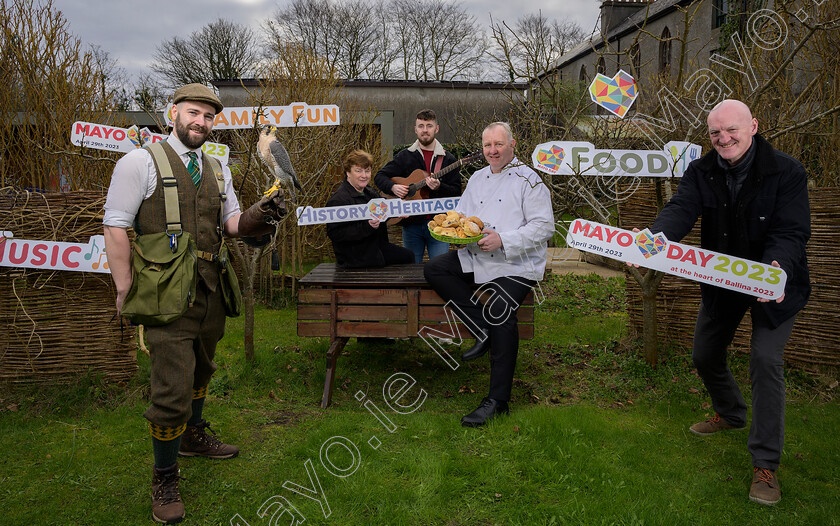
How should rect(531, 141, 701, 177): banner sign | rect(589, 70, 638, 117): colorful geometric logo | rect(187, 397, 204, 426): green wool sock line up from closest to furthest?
rect(187, 397, 204, 426): green wool sock, rect(589, 70, 638, 117): colorful geometric logo, rect(531, 141, 701, 177): banner sign

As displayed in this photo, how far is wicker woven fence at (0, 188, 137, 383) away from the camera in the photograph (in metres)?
4.51

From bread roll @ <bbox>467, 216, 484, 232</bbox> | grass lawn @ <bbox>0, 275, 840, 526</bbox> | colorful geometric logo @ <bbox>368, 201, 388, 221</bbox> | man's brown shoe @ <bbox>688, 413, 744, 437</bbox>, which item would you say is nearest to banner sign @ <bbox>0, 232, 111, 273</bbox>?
grass lawn @ <bbox>0, 275, 840, 526</bbox>

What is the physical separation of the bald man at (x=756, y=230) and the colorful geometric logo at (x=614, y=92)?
84 centimetres

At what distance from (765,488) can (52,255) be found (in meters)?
4.91

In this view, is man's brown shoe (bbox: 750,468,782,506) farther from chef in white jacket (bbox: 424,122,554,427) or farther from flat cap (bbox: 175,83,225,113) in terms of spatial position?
flat cap (bbox: 175,83,225,113)

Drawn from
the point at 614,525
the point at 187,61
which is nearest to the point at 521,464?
the point at 614,525

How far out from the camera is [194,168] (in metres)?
3.26

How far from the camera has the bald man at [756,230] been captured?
329 centimetres

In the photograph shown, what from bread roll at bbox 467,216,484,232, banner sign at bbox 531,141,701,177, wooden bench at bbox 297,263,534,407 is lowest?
wooden bench at bbox 297,263,534,407

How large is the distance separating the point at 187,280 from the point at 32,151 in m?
4.26

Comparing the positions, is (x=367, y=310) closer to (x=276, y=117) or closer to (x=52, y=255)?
(x=276, y=117)

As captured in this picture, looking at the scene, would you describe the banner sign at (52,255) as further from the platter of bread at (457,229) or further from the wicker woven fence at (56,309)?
the platter of bread at (457,229)

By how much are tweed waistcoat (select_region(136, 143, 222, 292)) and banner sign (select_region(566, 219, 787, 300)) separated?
6.75 feet

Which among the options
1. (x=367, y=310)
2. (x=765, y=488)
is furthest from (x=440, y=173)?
(x=765, y=488)
